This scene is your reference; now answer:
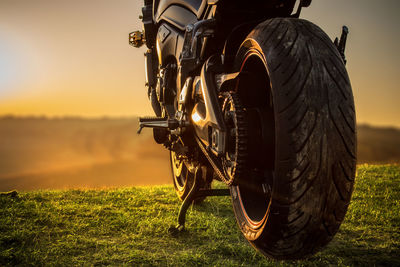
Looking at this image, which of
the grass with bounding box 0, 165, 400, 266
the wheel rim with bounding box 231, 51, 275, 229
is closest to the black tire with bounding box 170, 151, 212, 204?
the grass with bounding box 0, 165, 400, 266

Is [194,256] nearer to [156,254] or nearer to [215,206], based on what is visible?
[156,254]

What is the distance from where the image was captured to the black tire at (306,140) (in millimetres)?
1412

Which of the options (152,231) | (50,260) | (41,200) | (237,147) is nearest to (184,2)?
(237,147)

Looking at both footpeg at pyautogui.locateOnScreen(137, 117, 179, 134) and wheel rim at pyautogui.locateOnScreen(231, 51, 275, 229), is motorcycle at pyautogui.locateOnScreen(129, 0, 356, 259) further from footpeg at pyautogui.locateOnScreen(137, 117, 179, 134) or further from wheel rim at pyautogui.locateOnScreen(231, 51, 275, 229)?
footpeg at pyautogui.locateOnScreen(137, 117, 179, 134)

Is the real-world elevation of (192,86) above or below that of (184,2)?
below

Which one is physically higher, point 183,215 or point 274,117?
point 274,117

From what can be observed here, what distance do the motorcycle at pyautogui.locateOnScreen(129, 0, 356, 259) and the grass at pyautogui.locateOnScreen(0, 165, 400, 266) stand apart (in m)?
0.69

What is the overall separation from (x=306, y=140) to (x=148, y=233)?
179cm

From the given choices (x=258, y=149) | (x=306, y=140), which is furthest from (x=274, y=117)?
(x=306, y=140)

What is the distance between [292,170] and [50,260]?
1.74 metres

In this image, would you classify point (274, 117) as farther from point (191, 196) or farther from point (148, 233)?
point (148, 233)

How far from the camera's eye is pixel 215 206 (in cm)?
356

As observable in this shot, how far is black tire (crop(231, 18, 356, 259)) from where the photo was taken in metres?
1.41

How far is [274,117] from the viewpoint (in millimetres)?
1681
